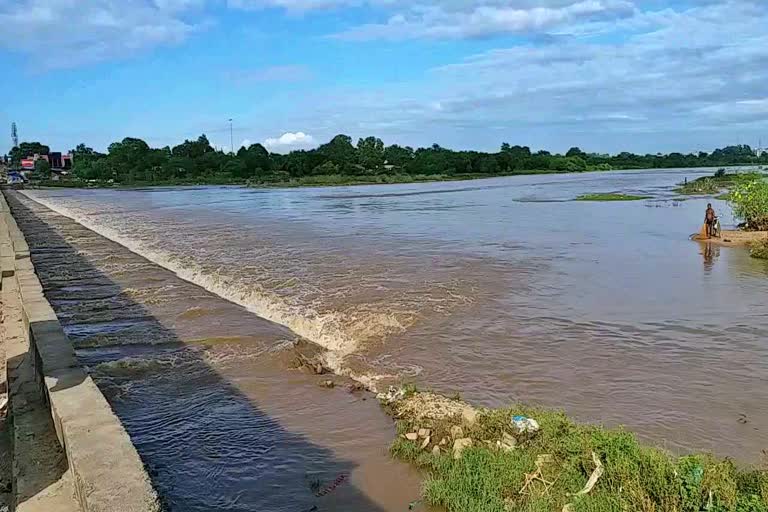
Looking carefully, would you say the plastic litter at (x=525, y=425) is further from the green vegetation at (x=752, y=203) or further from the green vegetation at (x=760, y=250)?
the green vegetation at (x=752, y=203)

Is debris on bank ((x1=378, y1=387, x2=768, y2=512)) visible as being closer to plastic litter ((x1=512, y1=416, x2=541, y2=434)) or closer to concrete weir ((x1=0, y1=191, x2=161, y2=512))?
plastic litter ((x1=512, y1=416, x2=541, y2=434))

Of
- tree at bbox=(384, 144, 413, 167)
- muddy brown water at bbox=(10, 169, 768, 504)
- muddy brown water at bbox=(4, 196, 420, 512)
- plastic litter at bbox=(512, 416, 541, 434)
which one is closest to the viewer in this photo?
muddy brown water at bbox=(4, 196, 420, 512)

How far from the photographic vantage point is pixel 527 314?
1150cm

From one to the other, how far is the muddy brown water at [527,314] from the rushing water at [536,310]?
0.04m

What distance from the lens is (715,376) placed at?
8.13 metres

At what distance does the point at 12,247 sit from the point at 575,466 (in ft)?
49.4

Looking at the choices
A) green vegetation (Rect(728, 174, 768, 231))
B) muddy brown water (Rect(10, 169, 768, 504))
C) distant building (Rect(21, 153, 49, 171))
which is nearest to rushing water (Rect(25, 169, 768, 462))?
muddy brown water (Rect(10, 169, 768, 504))

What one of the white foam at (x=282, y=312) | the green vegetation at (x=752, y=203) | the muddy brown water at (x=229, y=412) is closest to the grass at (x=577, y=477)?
the muddy brown water at (x=229, y=412)

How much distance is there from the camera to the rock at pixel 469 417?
596cm

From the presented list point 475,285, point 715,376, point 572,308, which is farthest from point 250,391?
point 475,285

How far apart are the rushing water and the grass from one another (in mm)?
1606

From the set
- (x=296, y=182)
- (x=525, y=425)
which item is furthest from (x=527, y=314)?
(x=296, y=182)

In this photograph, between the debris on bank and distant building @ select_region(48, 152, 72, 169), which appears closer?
the debris on bank

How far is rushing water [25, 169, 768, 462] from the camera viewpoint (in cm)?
748
